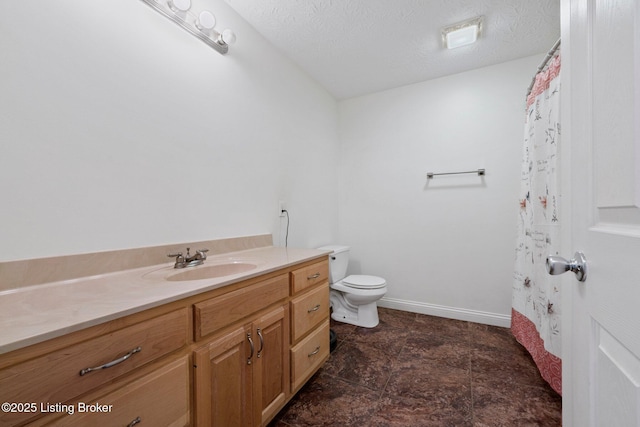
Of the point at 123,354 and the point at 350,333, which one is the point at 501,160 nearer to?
the point at 350,333

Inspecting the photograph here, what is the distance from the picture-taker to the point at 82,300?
2.38 feet

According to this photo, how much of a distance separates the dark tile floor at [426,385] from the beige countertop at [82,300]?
884mm

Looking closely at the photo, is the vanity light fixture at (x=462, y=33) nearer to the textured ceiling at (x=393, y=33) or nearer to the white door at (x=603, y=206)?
the textured ceiling at (x=393, y=33)

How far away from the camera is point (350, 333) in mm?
2105

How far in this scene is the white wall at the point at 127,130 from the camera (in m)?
0.85

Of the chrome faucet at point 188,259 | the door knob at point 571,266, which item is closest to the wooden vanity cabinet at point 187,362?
the chrome faucet at point 188,259

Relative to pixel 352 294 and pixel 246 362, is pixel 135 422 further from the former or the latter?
pixel 352 294

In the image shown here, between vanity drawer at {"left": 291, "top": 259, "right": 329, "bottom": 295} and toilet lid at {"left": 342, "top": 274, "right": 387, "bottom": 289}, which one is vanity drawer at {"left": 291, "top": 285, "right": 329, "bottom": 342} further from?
toilet lid at {"left": 342, "top": 274, "right": 387, "bottom": 289}

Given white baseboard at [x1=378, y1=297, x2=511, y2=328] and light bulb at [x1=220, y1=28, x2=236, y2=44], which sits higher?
light bulb at [x1=220, y1=28, x2=236, y2=44]

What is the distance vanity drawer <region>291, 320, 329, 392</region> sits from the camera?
1.28 m

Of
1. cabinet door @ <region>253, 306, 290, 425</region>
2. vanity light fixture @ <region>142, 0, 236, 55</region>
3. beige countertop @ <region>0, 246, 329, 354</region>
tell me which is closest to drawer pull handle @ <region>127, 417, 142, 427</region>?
beige countertop @ <region>0, 246, 329, 354</region>

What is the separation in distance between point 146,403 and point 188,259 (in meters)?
0.62

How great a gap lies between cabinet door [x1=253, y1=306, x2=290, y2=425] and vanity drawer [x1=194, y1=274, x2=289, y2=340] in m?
0.07

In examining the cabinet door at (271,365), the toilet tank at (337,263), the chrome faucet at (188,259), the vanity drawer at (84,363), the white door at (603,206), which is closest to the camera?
the white door at (603,206)
